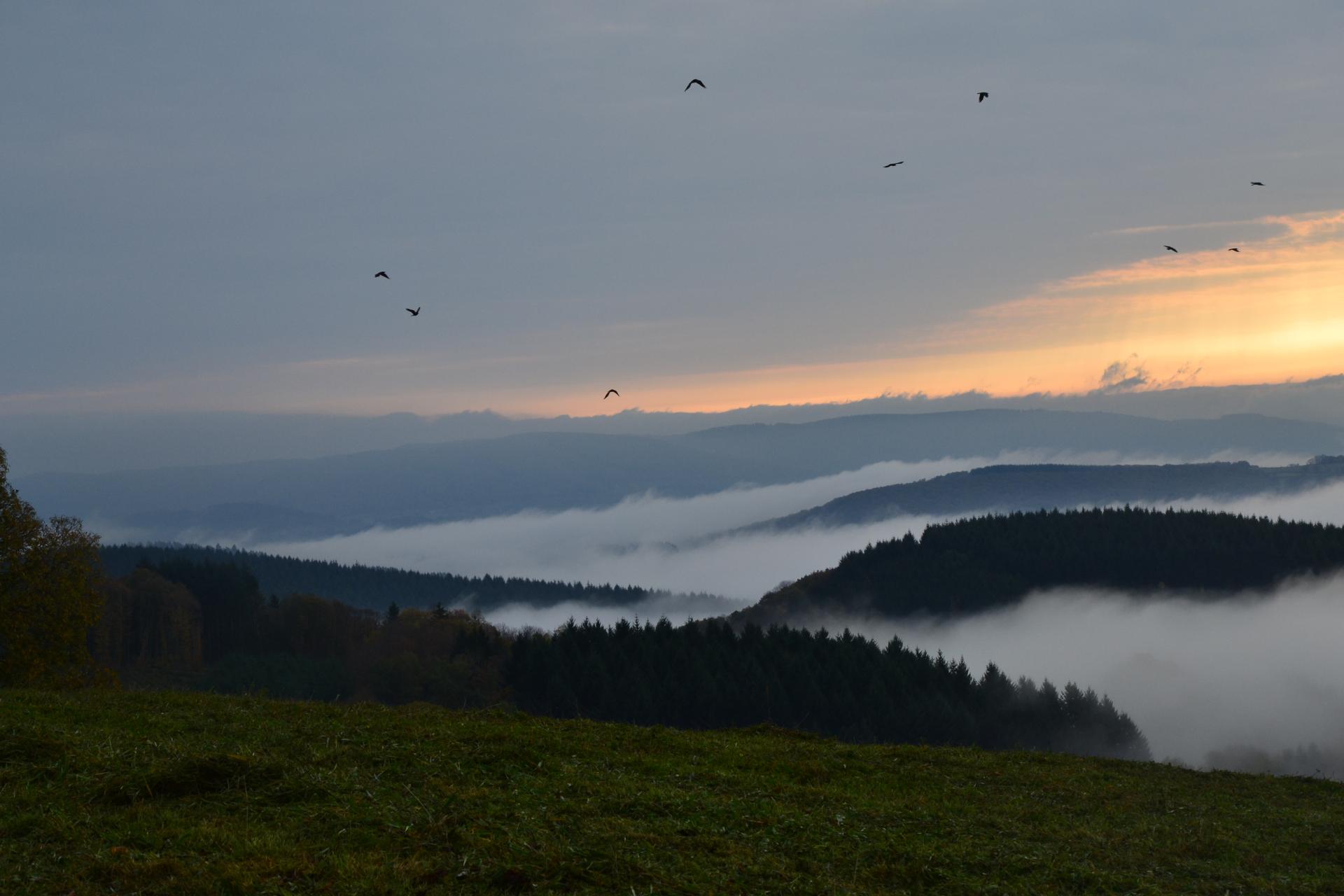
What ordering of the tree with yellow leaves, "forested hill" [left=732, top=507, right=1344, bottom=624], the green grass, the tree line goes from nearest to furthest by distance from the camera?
the green grass < the tree with yellow leaves < the tree line < "forested hill" [left=732, top=507, right=1344, bottom=624]

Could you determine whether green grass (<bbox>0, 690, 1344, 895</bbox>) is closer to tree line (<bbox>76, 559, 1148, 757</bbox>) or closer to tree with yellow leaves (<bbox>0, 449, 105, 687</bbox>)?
tree with yellow leaves (<bbox>0, 449, 105, 687</bbox>)

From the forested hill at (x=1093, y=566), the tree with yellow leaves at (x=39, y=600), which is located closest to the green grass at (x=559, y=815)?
the tree with yellow leaves at (x=39, y=600)

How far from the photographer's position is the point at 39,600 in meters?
34.9

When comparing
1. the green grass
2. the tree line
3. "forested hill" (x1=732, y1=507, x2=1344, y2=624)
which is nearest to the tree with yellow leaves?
the green grass

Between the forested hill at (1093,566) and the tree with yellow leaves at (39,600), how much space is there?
151 meters

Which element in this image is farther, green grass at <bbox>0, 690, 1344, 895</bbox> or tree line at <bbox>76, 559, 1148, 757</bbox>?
tree line at <bbox>76, 559, 1148, 757</bbox>

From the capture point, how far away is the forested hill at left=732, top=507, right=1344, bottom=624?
187m

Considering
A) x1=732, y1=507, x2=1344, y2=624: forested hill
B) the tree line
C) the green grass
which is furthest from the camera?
x1=732, y1=507, x2=1344, y2=624: forested hill

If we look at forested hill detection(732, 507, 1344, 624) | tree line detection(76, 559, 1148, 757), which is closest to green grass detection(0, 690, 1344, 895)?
tree line detection(76, 559, 1148, 757)

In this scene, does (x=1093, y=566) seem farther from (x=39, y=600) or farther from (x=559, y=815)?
(x=559, y=815)

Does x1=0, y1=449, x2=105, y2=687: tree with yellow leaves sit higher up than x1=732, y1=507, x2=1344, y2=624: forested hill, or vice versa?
x1=0, y1=449, x2=105, y2=687: tree with yellow leaves

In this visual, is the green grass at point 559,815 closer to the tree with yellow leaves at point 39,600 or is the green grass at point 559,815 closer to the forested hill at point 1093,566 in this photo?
the tree with yellow leaves at point 39,600

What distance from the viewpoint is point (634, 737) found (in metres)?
21.0

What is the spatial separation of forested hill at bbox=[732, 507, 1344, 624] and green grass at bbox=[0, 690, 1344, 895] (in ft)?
535
